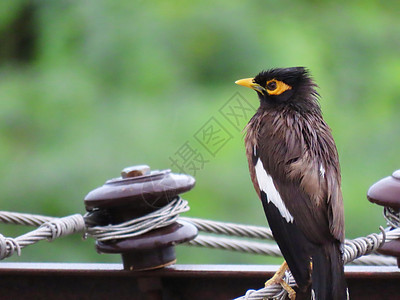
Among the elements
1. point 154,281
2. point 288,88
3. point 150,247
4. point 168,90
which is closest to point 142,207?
point 150,247

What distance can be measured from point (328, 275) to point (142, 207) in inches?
24.8

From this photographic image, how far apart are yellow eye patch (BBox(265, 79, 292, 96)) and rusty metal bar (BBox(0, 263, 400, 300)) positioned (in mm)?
667

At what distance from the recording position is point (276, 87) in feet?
7.79

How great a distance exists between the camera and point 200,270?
6.60ft

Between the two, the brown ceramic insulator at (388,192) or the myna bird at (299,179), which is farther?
the brown ceramic insulator at (388,192)

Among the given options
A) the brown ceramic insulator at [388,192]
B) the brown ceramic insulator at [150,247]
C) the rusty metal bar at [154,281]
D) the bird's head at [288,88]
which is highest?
the bird's head at [288,88]

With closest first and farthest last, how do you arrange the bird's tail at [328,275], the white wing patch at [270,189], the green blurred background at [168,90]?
the bird's tail at [328,275], the white wing patch at [270,189], the green blurred background at [168,90]

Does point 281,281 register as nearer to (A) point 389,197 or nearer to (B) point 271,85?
(A) point 389,197

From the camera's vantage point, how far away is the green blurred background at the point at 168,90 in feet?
14.8

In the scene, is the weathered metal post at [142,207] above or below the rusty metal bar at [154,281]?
above

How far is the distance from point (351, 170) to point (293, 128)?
2471mm

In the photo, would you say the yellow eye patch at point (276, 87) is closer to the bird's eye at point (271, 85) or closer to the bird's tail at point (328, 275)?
the bird's eye at point (271, 85)

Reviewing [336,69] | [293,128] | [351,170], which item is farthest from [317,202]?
[336,69]

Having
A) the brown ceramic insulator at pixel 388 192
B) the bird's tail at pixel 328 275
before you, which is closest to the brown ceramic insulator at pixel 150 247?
the bird's tail at pixel 328 275
